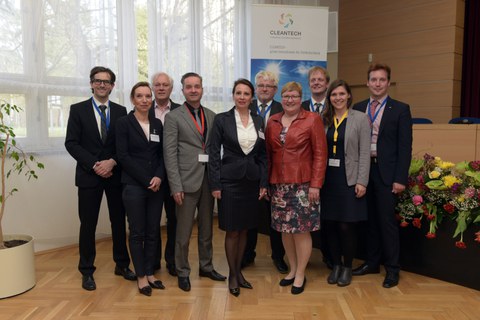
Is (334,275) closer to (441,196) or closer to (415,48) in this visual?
(441,196)

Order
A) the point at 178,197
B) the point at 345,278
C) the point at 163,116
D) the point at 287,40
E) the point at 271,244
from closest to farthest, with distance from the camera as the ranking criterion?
the point at 178,197 < the point at 345,278 < the point at 163,116 < the point at 271,244 < the point at 287,40

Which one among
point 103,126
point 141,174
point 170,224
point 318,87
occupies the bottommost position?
point 170,224

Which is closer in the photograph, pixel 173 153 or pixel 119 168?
pixel 173 153

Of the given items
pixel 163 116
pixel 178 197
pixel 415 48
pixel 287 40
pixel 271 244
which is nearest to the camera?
pixel 178 197

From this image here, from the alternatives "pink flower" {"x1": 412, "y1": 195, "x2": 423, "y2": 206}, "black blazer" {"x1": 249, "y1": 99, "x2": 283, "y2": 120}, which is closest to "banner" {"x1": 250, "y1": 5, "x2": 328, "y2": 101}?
"black blazer" {"x1": 249, "y1": 99, "x2": 283, "y2": 120}

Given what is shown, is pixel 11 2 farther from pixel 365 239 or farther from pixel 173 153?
pixel 365 239

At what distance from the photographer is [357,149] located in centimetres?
282

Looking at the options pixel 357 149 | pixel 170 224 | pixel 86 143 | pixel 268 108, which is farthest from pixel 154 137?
pixel 357 149

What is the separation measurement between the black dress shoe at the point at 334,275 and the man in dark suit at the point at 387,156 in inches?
13.4

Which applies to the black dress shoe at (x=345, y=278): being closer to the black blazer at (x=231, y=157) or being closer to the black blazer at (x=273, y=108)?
the black blazer at (x=231, y=157)

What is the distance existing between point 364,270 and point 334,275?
321 millimetres

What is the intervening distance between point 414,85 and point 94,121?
16.1 ft

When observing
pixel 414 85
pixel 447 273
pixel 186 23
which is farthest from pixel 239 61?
pixel 447 273

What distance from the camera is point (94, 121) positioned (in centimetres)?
291
